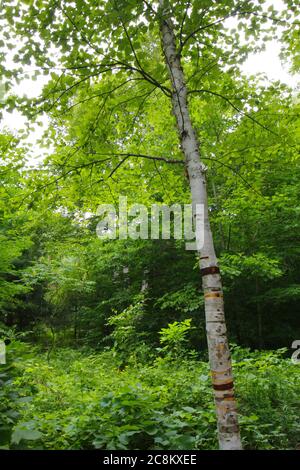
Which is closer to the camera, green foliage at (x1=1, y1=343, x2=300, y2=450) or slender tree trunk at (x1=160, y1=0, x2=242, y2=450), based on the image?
slender tree trunk at (x1=160, y1=0, x2=242, y2=450)

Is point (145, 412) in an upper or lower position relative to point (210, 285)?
lower

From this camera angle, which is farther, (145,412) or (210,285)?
(145,412)

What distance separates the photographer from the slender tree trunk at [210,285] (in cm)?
309

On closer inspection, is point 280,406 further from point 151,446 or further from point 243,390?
point 151,446

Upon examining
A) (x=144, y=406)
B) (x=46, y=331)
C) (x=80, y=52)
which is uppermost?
(x=80, y=52)

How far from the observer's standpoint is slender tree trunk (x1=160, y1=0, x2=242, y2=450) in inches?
122

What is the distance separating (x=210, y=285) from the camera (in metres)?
3.32

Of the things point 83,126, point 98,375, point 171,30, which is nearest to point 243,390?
point 98,375

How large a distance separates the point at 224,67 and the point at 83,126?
76.7 inches

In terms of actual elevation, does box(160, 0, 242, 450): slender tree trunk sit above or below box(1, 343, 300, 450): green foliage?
above

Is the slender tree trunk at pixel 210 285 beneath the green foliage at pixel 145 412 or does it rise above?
above

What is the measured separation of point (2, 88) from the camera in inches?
150

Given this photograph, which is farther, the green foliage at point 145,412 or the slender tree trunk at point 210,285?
the green foliage at point 145,412

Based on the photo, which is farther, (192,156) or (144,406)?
(144,406)
